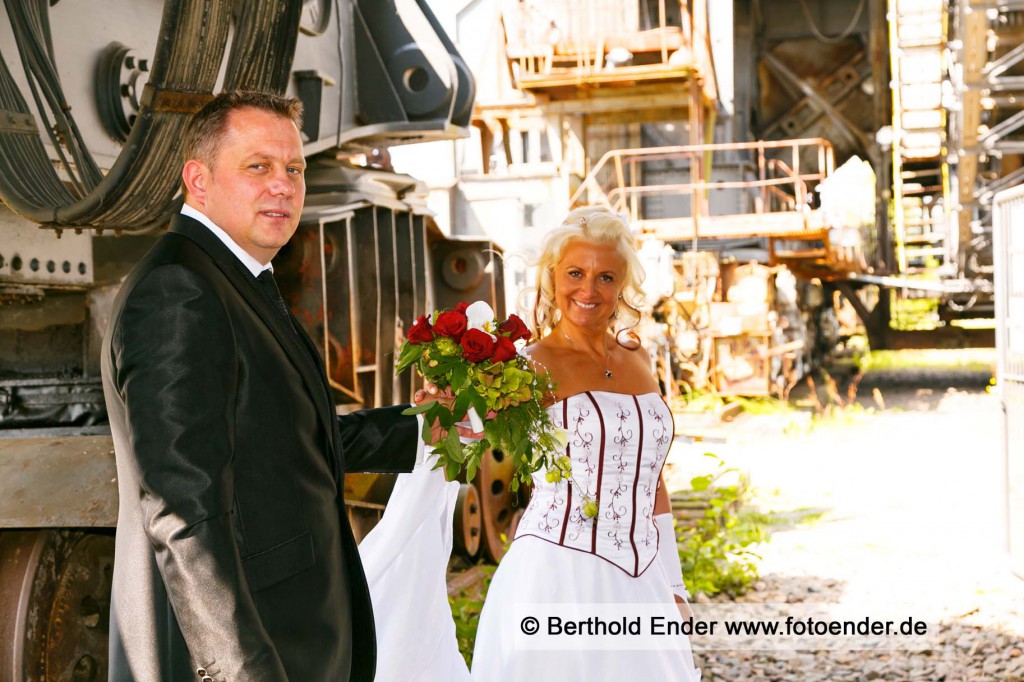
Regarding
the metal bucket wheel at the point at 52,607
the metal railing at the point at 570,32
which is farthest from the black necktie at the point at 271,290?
the metal railing at the point at 570,32

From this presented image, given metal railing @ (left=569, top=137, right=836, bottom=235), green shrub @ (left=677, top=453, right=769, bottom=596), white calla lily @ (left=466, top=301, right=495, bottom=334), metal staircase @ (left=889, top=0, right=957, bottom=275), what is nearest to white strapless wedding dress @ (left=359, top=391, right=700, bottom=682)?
white calla lily @ (left=466, top=301, right=495, bottom=334)

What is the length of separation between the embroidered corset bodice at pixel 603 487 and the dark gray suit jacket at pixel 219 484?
41.2 inches

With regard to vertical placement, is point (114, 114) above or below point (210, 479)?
above

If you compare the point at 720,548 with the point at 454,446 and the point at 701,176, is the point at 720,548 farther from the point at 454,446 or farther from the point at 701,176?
the point at 701,176

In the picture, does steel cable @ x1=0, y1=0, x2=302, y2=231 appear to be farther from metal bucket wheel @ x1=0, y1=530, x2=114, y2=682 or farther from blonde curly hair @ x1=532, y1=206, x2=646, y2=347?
blonde curly hair @ x1=532, y1=206, x2=646, y2=347

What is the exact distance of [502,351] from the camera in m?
3.04

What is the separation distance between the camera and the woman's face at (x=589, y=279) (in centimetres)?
357

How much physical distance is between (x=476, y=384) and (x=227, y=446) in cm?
100

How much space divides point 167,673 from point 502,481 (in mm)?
5748

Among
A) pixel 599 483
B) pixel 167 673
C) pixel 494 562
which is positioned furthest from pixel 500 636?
pixel 494 562

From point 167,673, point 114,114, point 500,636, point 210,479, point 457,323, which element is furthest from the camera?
point 114,114

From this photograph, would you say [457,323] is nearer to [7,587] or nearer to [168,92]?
[168,92]

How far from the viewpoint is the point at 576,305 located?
11.8ft

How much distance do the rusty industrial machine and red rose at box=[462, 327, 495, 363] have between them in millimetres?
1532
